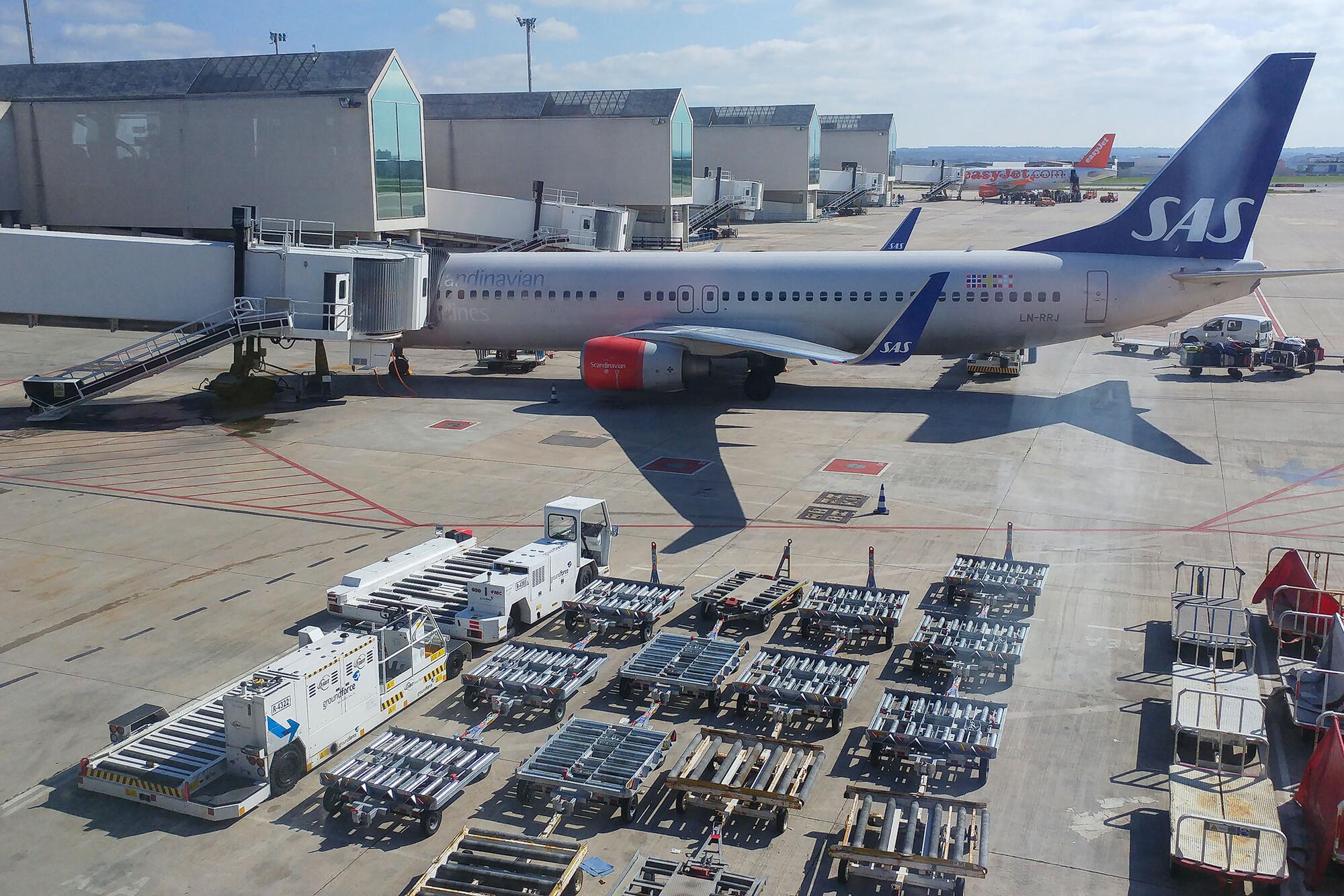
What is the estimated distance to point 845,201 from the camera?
14362cm

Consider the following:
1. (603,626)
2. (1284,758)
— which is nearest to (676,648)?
(603,626)

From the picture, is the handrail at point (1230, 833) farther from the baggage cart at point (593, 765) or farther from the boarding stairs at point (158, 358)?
the boarding stairs at point (158, 358)

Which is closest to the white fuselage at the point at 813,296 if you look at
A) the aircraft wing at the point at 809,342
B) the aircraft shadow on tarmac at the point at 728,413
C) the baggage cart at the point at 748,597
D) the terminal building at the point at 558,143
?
the aircraft wing at the point at 809,342

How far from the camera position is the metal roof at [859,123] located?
15762 cm

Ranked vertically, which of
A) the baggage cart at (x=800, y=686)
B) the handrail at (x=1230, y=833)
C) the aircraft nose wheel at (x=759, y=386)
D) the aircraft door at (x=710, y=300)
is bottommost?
the handrail at (x=1230, y=833)

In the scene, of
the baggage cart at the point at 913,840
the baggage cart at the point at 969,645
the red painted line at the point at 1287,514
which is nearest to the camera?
the baggage cart at the point at 913,840

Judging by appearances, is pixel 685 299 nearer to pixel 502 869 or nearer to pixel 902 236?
pixel 902 236

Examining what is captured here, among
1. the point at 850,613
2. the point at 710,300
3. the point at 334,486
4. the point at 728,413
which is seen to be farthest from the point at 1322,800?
the point at 710,300

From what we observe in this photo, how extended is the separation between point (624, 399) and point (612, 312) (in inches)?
125

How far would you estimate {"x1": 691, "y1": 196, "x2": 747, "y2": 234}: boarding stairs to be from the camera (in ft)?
344

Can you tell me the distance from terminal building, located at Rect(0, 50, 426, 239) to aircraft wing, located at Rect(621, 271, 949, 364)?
17.8 meters

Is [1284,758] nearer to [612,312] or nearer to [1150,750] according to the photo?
[1150,750]

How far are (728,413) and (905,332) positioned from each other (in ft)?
27.0

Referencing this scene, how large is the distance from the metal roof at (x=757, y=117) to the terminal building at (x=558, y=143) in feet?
151
